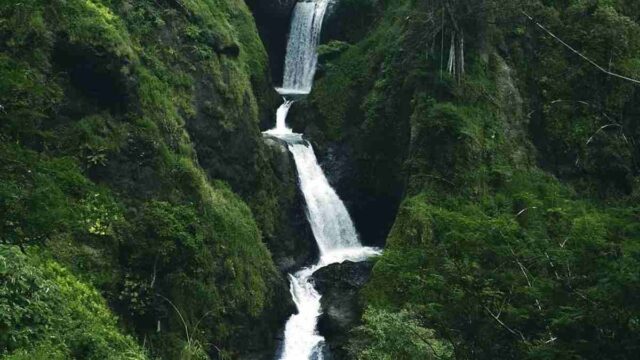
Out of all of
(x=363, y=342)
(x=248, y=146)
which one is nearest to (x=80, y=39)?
(x=248, y=146)

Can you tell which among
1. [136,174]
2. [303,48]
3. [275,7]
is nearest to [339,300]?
[136,174]

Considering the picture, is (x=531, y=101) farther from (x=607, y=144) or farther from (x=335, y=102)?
(x=335, y=102)

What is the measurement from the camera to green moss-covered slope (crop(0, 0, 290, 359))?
1309 centimetres

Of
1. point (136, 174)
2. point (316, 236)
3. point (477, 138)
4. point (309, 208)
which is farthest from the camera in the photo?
point (309, 208)

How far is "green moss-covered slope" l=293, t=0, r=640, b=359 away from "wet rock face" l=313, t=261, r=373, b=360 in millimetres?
989

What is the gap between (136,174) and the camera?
52.0ft

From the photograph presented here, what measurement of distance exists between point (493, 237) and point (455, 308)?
18.1ft

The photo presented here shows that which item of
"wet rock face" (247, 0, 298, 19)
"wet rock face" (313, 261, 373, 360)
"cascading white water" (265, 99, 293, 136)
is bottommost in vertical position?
"wet rock face" (313, 261, 373, 360)

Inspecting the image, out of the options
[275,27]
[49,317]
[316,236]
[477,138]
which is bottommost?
[316,236]

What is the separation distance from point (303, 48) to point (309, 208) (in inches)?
489

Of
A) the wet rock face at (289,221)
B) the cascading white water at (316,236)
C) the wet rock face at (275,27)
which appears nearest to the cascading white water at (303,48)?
the wet rock face at (275,27)

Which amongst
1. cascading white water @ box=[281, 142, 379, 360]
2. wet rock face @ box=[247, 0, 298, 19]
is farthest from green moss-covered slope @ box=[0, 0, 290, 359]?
wet rock face @ box=[247, 0, 298, 19]

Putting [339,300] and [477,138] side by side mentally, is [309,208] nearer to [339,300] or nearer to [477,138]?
[339,300]

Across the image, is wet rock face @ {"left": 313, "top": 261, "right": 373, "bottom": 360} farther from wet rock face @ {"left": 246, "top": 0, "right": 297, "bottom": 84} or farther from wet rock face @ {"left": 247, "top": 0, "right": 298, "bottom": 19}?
wet rock face @ {"left": 247, "top": 0, "right": 298, "bottom": 19}
